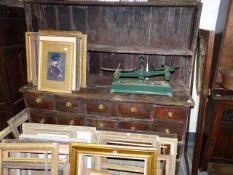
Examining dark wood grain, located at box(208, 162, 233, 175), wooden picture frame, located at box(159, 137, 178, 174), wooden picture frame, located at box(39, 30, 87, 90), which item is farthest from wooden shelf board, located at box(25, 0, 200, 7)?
dark wood grain, located at box(208, 162, 233, 175)

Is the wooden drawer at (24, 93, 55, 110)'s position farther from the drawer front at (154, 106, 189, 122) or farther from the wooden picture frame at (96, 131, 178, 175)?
the drawer front at (154, 106, 189, 122)

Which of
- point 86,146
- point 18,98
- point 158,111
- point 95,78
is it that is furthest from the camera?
point 18,98

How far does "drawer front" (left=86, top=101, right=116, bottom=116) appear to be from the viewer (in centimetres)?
172

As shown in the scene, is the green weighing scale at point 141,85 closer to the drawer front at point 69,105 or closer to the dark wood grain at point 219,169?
the drawer front at point 69,105

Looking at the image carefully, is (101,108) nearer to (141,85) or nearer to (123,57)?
(141,85)

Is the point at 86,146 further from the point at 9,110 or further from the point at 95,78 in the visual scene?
the point at 9,110

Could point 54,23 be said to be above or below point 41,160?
above

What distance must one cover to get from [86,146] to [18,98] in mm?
1202

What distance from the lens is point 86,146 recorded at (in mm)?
1498

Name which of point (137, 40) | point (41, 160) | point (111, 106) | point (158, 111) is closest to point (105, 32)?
point (137, 40)

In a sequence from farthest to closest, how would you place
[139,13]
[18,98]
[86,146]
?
[18,98] < [139,13] < [86,146]

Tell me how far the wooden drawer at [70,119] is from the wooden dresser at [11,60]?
26.3 inches

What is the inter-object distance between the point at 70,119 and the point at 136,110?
557 millimetres

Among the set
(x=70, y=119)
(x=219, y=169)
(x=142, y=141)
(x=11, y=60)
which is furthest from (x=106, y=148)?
(x=11, y=60)
